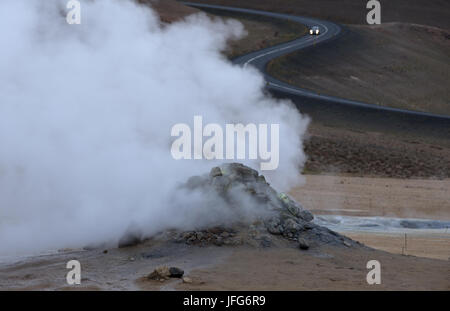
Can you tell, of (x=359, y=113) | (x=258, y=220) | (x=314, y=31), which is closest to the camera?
(x=258, y=220)

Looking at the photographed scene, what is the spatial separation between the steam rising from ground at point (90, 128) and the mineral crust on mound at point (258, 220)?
0.46 metres

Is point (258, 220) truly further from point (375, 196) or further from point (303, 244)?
point (375, 196)

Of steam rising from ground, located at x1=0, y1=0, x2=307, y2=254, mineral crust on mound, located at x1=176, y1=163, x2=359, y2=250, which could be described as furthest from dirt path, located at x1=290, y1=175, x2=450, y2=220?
mineral crust on mound, located at x1=176, y1=163, x2=359, y2=250

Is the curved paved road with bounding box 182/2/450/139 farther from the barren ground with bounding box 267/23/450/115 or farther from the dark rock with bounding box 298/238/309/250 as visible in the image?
the dark rock with bounding box 298/238/309/250

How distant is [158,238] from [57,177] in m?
3.84

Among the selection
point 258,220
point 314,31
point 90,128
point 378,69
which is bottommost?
point 258,220

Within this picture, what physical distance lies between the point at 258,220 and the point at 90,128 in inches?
222

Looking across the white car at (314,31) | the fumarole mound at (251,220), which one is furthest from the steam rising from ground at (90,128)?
the white car at (314,31)

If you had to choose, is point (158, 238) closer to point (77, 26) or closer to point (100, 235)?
point (100, 235)

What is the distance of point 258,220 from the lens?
18.4 metres

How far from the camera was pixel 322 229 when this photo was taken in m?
19.3

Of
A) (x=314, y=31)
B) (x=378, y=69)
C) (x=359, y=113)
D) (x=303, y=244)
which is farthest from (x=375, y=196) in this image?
(x=314, y=31)

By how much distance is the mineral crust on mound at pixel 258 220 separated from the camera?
58.6 ft
